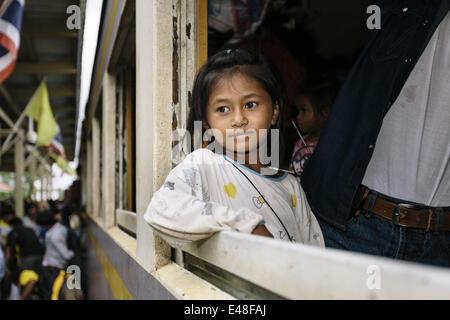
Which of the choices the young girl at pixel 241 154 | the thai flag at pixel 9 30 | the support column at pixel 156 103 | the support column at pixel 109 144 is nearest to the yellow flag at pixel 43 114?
the thai flag at pixel 9 30

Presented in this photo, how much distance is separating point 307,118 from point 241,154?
1173 mm

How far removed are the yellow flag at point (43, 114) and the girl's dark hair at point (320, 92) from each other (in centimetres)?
615

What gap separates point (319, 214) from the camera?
1682 millimetres

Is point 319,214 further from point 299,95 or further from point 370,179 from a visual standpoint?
point 299,95

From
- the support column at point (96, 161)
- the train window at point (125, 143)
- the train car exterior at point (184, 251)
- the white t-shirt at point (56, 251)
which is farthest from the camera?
the support column at point (96, 161)

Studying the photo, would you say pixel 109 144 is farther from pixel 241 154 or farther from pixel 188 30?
pixel 241 154

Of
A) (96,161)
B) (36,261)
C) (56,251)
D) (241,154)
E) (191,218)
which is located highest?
(241,154)

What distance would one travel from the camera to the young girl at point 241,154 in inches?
47.8

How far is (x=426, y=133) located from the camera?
1.44 m

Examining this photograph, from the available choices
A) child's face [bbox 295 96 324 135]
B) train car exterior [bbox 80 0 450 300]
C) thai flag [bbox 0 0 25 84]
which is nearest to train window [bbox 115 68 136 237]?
train car exterior [bbox 80 0 450 300]

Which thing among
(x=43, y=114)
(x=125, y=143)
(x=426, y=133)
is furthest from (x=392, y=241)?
(x=43, y=114)

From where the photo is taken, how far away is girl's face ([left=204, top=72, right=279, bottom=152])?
1276 millimetres

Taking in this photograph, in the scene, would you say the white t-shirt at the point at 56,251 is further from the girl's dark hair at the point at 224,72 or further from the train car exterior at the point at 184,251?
the girl's dark hair at the point at 224,72
